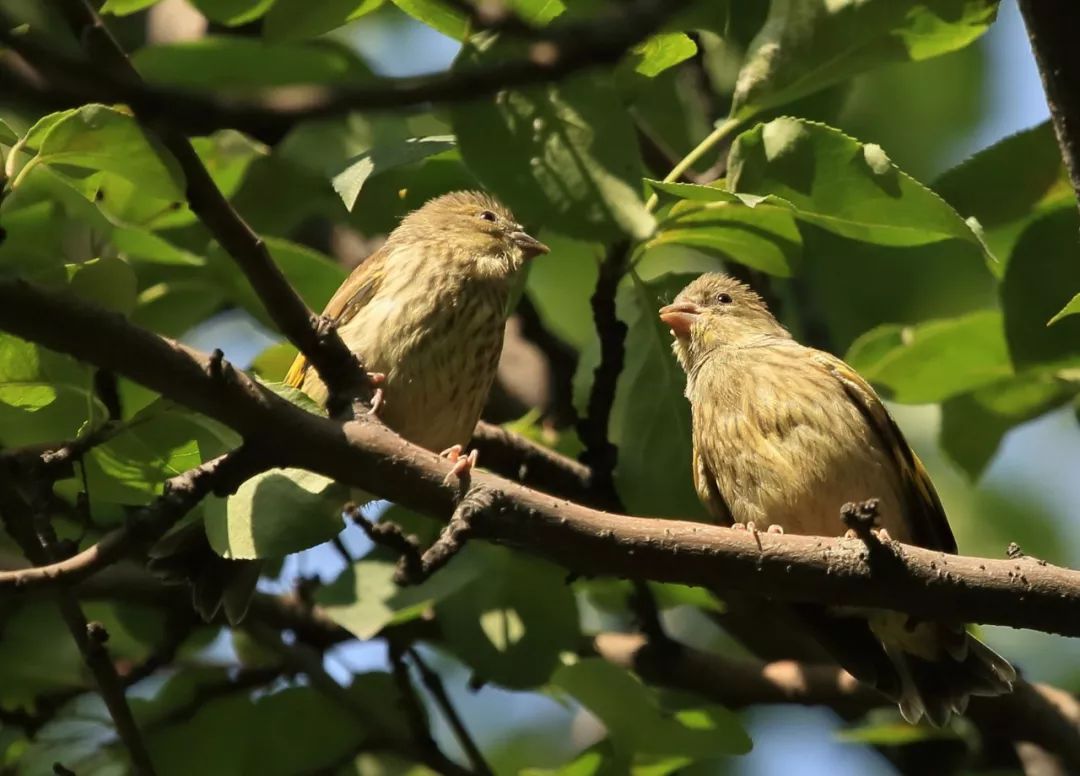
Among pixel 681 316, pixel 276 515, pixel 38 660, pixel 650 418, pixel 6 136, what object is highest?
pixel 6 136

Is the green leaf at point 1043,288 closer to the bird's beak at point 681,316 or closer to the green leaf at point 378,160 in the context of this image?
the bird's beak at point 681,316

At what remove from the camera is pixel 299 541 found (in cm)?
352

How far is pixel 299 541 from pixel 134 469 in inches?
24.6

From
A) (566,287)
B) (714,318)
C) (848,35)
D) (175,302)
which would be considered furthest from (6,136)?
(566,287)

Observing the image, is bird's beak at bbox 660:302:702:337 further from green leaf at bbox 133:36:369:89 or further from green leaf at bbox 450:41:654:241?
green leaf at bbox 450:41:654:241

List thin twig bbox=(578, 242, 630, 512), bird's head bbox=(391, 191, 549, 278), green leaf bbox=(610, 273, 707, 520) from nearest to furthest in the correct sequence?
1. thin twig bbox=(578, 242, 630, 512)
2. green leaf bbox=(610, 273, 707, 520)
3. bird's head bbox=(391, 191, 549, 278)

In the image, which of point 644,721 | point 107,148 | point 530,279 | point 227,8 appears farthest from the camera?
point 530,279

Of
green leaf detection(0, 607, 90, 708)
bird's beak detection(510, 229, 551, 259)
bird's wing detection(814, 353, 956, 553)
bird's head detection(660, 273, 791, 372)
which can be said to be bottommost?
bird's wing detection(814, 353, 956, 553)

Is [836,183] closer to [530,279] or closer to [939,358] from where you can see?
[939,358]

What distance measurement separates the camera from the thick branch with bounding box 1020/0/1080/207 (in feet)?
11.0

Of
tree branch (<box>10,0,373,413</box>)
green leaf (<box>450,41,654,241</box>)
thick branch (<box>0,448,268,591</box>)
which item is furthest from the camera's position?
thick branch (<box>0,448,268,591</box>)

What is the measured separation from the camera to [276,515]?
3.54 m

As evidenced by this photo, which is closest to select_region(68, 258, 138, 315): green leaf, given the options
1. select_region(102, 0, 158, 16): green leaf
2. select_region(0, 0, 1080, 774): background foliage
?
select_region(0, 0, 1080, 774): background foliage

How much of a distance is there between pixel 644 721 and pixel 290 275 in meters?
1.73
